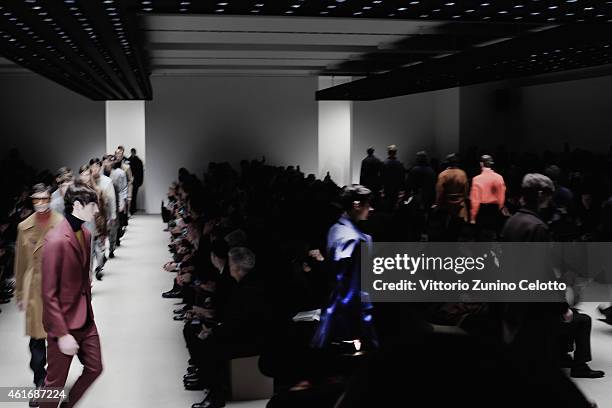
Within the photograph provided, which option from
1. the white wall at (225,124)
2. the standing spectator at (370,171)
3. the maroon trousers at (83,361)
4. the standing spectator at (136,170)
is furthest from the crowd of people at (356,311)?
the white wall at (225,124)

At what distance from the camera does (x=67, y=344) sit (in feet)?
16.3

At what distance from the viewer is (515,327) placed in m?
5.38

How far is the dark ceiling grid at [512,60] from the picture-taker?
8500mm

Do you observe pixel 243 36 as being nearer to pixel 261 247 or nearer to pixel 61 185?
pixel 61 185

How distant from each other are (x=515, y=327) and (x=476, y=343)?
466 centimetres

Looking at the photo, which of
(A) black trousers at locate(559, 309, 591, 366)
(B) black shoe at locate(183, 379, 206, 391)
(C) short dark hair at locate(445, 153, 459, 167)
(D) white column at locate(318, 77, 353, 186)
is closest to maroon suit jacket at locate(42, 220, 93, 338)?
(B) black shoe at locate(183, 379, 206, 391)

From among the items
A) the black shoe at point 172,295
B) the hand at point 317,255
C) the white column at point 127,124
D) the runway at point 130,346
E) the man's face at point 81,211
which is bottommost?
the runway at point 130,346

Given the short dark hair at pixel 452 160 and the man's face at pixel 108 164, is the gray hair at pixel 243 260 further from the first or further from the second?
the man's face at pixel 108 164

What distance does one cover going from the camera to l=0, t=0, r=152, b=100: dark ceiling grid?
691 centimetres

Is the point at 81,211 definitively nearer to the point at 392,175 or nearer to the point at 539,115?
the point at 392,175

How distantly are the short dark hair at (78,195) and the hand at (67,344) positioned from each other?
869mm

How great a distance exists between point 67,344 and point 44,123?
20.3 m

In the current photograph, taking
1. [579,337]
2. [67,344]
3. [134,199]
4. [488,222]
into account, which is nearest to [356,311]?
[67,344]

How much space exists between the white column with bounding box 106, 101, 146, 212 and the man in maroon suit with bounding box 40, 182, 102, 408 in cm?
1743
